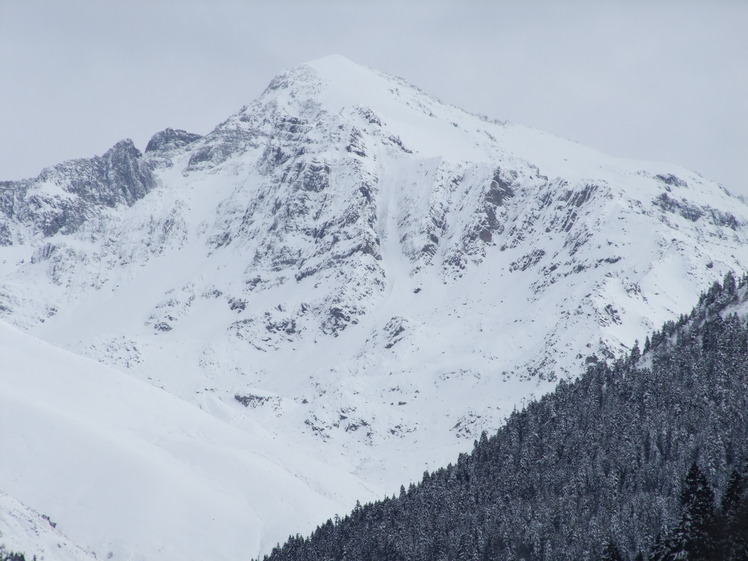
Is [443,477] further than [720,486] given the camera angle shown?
Yes

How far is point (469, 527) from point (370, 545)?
13.4 meters

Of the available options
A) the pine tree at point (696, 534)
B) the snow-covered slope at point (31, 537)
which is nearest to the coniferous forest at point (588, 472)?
the pine tree at point (696, 534)

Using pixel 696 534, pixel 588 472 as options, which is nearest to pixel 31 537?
pixel 696 534

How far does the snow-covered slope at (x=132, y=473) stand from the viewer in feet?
424

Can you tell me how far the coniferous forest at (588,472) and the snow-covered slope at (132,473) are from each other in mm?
14755

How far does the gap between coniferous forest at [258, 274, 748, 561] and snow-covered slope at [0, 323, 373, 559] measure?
14.8m

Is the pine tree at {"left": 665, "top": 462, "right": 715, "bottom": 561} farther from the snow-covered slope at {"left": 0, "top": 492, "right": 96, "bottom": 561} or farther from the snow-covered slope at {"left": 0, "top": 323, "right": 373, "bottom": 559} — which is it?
the snow-covered slope at {"left": 0, "top": 323, "right": 373, "bottom": 559}

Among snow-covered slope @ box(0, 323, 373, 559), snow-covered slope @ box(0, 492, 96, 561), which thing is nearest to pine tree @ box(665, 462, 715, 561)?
snow-covered slope @ box(0, 492, 96, 561)

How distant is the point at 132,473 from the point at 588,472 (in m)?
69.1

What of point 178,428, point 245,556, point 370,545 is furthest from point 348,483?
point 370,545

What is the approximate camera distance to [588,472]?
12975cm

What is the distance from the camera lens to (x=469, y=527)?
4813 inches

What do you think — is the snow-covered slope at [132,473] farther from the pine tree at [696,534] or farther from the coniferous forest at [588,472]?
the pine tree at [696,534]

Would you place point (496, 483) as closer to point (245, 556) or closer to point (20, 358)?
point (245, 556)
